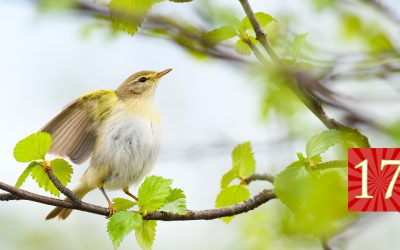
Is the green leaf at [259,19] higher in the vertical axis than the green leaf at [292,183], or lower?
higher

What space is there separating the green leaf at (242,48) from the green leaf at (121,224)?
2.40 feet

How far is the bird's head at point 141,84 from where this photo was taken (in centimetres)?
441

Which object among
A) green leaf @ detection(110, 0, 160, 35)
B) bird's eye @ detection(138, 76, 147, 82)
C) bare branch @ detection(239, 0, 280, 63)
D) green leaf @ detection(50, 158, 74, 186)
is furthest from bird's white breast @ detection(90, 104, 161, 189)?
green leaf @ detection(110, 0, 160, 35)

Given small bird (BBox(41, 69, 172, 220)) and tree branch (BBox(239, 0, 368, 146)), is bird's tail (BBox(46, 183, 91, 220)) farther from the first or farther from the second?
tree branch (BBox(239, 0, 368, 146))

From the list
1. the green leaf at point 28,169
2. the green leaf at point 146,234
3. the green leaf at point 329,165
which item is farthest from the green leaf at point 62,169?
the green leaf at point 329,165

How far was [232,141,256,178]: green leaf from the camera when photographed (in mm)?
2891

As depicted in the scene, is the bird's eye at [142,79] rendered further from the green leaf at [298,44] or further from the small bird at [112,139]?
the green leaf at [298,44]

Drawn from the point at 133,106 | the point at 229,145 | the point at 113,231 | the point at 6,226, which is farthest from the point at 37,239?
the point at 113,231

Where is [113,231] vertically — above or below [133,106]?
below

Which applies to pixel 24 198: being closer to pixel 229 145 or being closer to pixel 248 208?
pixel 248 208

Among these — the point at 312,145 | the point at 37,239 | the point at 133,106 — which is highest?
the point at 133,106

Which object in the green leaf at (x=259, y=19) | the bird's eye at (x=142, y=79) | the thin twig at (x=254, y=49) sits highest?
the bird's eye at (x=142, y=79)

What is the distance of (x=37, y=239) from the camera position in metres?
8.45

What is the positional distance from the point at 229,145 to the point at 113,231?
993 millimetres
